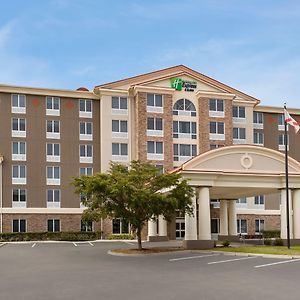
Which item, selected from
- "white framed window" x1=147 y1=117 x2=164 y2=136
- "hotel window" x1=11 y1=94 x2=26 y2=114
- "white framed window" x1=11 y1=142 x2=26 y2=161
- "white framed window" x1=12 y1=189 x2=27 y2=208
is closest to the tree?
"white framed window" x1=147 y1=117 x2=164 y2=136

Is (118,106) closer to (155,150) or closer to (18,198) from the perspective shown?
(155,150)

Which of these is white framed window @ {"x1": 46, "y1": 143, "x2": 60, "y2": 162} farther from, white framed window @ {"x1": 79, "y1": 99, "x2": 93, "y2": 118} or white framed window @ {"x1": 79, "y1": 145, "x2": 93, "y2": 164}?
white framed window @ {"x1": 79, "y1": 99, "x2": 93, "y2": 118}

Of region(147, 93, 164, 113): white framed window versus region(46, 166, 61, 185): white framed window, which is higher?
region(147, 93, 164, 113): white framed window

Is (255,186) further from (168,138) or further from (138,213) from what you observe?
(168,138)

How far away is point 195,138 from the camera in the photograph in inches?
2142

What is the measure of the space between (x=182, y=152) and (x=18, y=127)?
16919 mm

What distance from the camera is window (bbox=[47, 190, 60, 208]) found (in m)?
52.1

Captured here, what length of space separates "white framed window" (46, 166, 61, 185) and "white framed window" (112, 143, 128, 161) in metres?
5.91

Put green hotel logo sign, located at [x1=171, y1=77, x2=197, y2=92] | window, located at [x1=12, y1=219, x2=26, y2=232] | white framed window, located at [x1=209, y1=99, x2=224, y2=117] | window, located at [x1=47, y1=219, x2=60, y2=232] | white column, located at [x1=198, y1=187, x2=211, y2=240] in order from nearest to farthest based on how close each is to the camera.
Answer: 1. white column, located at [x1=198, y1=187, x2=211, y2=240]
2. window, located at [x1=12, y1=219, x2=26, y2=232]
3. window, located at [x1=47, y1=219, x2=60, y2=232]
4. green hotel logo sign, located at [x1=171, y1=77, x2=197, y2=92]
5. white framed window, located at [x1=209, y1=99, x2=224, y2=117]

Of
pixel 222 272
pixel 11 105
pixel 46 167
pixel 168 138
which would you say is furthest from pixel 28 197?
pixel 222 272

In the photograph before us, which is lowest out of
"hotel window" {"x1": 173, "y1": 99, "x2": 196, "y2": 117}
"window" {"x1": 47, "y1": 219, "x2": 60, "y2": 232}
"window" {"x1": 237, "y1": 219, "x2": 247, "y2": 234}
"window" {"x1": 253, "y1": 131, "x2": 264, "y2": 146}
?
"window" {"x1": 237, "y1": 219, "x2": 247, "y2": 234}

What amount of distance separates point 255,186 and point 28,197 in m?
26.1

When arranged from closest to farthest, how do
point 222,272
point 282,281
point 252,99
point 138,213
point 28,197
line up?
point 282,281, point 222,272, point 138,213, point 28,197, point 252,99

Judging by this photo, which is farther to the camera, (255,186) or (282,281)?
(255,186)
